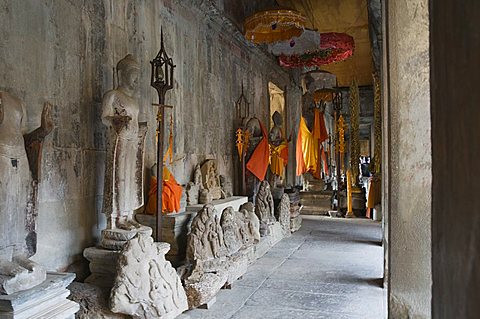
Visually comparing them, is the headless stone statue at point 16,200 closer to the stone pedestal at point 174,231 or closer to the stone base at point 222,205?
the stone pedestal at point 174,231

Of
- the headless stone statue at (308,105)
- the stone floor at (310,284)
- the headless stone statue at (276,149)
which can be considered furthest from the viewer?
the headless stone statue at (308,105)

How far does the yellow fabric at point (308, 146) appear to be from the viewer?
50.3ft

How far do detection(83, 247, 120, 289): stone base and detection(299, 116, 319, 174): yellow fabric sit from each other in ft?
36.4

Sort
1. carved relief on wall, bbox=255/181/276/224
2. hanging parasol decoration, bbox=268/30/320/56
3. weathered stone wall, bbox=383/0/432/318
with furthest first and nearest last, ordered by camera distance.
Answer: hanging parasol decoration, bbox=268/30/320/56
carved relief on wall, bbox=255/181/276/224
weathered stone wall, bbox=383/0/432/318

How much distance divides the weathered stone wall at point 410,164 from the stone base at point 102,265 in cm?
315

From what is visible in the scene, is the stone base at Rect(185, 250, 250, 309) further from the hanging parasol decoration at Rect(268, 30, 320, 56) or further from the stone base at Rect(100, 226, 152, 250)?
the hanging parasol decoration at Rect(268, 30, 320, 56)

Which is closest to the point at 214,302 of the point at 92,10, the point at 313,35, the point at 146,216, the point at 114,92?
the point at 146,216

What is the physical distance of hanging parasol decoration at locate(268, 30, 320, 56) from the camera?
39.4 feet

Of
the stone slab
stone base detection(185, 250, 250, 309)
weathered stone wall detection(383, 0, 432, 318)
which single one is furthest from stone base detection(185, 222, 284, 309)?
weathered stone wall detection(383, 0, 432, 318)

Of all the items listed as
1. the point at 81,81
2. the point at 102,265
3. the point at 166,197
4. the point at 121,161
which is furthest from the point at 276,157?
the point at 102,265

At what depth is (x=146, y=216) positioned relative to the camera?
6109 millimetres

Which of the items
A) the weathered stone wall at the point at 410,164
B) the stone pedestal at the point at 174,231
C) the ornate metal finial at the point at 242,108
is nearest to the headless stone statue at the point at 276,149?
the ornate metal finial at the point at 242,108

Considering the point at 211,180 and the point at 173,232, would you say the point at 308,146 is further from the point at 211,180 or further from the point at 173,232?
the point at 173,232

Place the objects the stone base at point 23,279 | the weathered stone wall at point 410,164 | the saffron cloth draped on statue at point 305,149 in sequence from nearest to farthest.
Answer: the weathered stone wall at point 410,164 < the stone base at point 23,279 < the saffron cloth draped on statue at point 305,149
